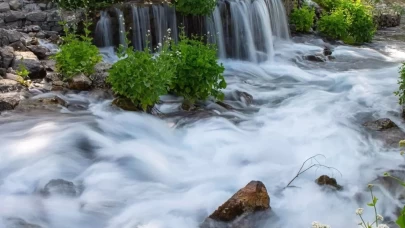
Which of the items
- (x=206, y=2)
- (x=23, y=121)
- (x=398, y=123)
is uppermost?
(x=206, y=2)

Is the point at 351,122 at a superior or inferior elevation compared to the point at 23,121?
inferior

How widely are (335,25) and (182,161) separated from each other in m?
8.63

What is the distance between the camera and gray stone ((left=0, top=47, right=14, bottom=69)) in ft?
23.2

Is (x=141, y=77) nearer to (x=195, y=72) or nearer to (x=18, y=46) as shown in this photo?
(x=195, y=72)

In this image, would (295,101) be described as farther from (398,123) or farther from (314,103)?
(398,123)

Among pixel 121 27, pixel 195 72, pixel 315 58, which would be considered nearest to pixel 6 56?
pixel 121 27

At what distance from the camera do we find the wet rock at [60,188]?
4.41 metres

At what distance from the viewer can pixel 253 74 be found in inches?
380

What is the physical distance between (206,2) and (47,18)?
3.09 meters

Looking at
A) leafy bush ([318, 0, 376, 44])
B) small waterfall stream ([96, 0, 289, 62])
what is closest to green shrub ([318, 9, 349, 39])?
leafy bush ([318, 0, 376, 44])

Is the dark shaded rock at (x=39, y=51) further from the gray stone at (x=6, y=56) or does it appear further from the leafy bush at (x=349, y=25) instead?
the leafy bush at (x=349, y=25)

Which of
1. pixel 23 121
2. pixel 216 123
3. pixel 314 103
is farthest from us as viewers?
pixel 314 103

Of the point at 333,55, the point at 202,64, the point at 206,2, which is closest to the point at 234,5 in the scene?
the point at 206,2

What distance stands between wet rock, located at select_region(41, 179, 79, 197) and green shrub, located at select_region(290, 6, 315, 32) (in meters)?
9.61
